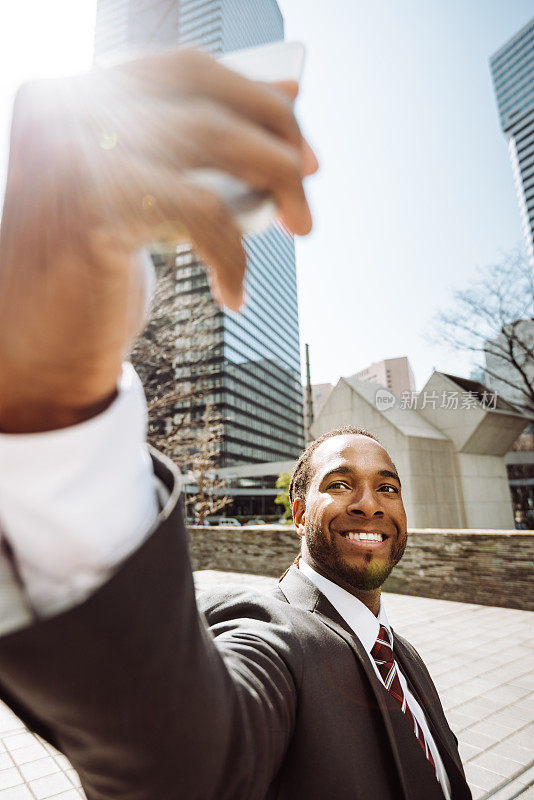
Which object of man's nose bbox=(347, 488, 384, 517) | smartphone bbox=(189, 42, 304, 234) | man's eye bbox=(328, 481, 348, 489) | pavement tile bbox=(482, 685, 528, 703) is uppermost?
smartphone bbox=(189, 42, 304, 234)

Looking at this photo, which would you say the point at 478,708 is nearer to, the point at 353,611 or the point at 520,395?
the point at 353,611

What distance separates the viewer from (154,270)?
0.49 metres

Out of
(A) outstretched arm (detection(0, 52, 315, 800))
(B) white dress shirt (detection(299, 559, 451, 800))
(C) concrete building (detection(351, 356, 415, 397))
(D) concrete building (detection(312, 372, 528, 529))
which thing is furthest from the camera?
(C) concrete building (detection(351, 356, 415, 397))

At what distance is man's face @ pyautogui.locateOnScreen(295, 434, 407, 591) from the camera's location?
1.66 metres

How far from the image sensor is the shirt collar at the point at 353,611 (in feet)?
4.97

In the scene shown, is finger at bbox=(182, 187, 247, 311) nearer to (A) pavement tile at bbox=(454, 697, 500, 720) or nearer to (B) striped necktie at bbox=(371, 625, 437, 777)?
(B) striped necktie at bbox=(371, 625, 437, 777)

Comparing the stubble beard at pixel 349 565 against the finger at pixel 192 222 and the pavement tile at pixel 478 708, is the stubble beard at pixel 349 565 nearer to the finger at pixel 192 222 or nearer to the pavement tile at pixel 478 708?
the finger at pixel 192 222

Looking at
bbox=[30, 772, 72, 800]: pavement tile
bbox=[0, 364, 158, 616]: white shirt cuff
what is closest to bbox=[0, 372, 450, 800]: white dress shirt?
bbox=[0, 364, 158, 616]: white shirt cuff

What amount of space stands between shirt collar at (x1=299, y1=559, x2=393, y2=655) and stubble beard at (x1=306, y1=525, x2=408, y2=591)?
0.06 m

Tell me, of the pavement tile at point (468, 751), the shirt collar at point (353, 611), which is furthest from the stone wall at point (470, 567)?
the shirt collar at point (353, 611)

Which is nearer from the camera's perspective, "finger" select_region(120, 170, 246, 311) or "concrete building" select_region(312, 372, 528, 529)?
"finger" select_region(120, 170, 246, 311)

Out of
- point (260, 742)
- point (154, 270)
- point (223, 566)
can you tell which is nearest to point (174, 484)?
point (154, 270)

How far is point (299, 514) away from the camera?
212 centimetres

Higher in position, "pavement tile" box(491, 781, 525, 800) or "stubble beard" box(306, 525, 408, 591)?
"stubble beard" box(306, 525, 408, 591)
